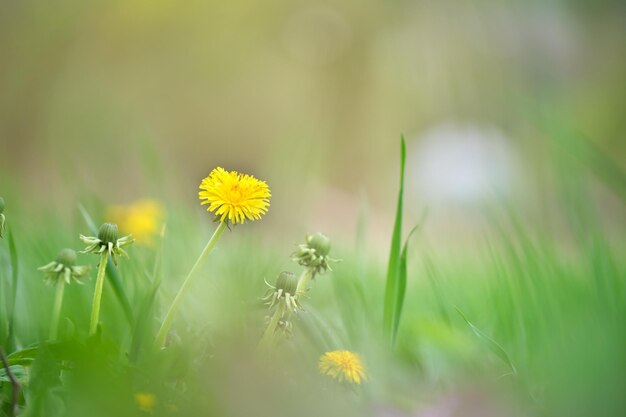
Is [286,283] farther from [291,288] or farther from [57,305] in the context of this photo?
[57,305]

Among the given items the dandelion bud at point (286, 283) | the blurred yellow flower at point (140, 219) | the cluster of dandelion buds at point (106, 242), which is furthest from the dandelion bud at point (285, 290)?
the blurred yellow flower at point (140, 219)

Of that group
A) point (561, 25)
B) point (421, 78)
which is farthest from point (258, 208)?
point (561, 25)

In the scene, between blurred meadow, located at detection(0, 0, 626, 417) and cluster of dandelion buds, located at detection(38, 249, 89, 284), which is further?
cluster of dandelion buds, located at detection(38, 249, 89, 284)

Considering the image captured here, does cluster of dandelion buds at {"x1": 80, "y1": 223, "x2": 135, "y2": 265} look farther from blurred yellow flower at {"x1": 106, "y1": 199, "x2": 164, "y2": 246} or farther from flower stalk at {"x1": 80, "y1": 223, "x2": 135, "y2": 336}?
blurred yellow flower at {"x1": 106, "y1": 199, "x2": 164, "y2": 246}

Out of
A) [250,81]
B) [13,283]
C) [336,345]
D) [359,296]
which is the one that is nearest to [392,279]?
[336,345]

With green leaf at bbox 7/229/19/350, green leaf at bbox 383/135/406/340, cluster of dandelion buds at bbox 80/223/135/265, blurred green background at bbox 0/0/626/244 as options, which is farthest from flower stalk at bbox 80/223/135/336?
blurred green background at bbox 0/0/626/244

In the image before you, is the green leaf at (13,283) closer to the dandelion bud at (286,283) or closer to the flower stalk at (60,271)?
the flower stalk at (60,271)
